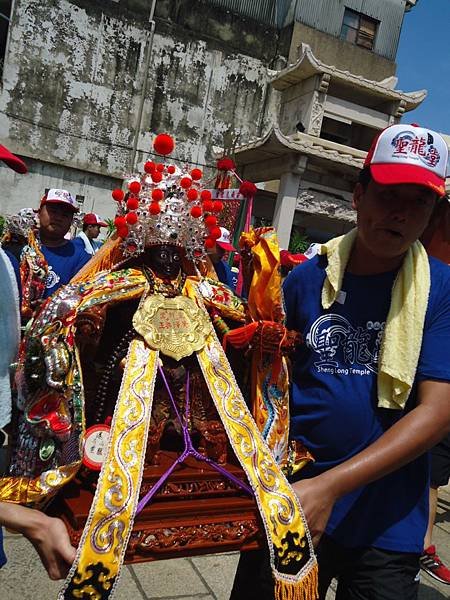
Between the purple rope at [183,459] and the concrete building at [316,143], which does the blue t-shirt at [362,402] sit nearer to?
the purple rope at [183,459]

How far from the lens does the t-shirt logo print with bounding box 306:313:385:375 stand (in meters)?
1.71

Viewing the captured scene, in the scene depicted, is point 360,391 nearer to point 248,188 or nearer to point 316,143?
point 248,188

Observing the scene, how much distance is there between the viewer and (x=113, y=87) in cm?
1741

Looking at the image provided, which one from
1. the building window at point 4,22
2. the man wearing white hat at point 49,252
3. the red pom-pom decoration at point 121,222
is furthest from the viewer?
the building window at point 4,22

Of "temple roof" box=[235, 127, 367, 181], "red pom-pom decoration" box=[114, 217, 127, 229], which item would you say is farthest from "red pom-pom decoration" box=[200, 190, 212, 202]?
"temple roof" box=[235, 127, 367, 181]

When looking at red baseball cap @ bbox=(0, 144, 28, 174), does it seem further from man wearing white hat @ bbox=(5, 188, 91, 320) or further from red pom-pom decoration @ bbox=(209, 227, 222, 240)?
man wearing white hat @ bbox=(5, 188, 91, 320)

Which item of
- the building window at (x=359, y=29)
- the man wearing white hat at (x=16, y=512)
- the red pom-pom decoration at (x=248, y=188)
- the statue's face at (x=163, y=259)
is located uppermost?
the building window at (x=359, y=29)

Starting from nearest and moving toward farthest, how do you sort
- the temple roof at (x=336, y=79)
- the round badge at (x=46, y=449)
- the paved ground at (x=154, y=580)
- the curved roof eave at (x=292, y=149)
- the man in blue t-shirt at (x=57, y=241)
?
1. the round badge at (x=46, y=449)
2. the paved ground at (x=154, y=580)
3. the man in blue t-shirt at (x=57, y=241)
4. the curved roof eave at (x=292, y=149)
5. the temple roof at (x=336, y=79)

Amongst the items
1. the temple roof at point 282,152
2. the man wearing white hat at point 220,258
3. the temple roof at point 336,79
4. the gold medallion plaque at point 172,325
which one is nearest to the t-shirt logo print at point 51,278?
the man wearing white hat at point 220,258

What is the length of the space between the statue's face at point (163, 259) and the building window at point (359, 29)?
66.2 ft

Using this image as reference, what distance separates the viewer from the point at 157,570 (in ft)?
9.77

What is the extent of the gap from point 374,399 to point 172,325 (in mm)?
862

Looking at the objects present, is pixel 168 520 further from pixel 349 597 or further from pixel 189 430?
pixel 349 597

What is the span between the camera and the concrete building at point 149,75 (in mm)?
16672
